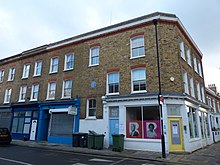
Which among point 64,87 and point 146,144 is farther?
point 64,87

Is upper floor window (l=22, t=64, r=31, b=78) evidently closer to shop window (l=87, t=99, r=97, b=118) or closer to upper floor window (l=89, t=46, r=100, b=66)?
upper floor window (l=89, t=46, r=100, b=66)

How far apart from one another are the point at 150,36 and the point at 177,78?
420cm

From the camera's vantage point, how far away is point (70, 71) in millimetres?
18406

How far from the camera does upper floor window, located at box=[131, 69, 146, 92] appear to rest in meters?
14.2

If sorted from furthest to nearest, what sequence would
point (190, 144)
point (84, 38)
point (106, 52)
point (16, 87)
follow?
1. point (16, 87)
2. point (84, 38)
3. point (106, 52)
4. point (190, 144)

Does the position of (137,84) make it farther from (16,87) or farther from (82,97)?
(16,87)

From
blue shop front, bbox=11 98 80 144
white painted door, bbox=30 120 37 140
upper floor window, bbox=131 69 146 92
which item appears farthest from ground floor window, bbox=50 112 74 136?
upper floor window, bbox=131 69 146 92

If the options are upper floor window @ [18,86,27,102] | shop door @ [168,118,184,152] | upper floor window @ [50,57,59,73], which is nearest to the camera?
shop door @ [168,118,184,152]

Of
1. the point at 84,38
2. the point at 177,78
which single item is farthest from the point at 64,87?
the point at 177,78

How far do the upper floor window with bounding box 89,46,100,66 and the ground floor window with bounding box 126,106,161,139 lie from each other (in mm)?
5954

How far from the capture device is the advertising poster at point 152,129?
1276 cm

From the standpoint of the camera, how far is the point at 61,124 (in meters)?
17.3

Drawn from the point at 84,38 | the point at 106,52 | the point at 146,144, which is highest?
the point at 84,38

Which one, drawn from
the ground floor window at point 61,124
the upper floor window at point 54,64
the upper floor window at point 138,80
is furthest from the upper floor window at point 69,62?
the upper floor window at point 138,80
